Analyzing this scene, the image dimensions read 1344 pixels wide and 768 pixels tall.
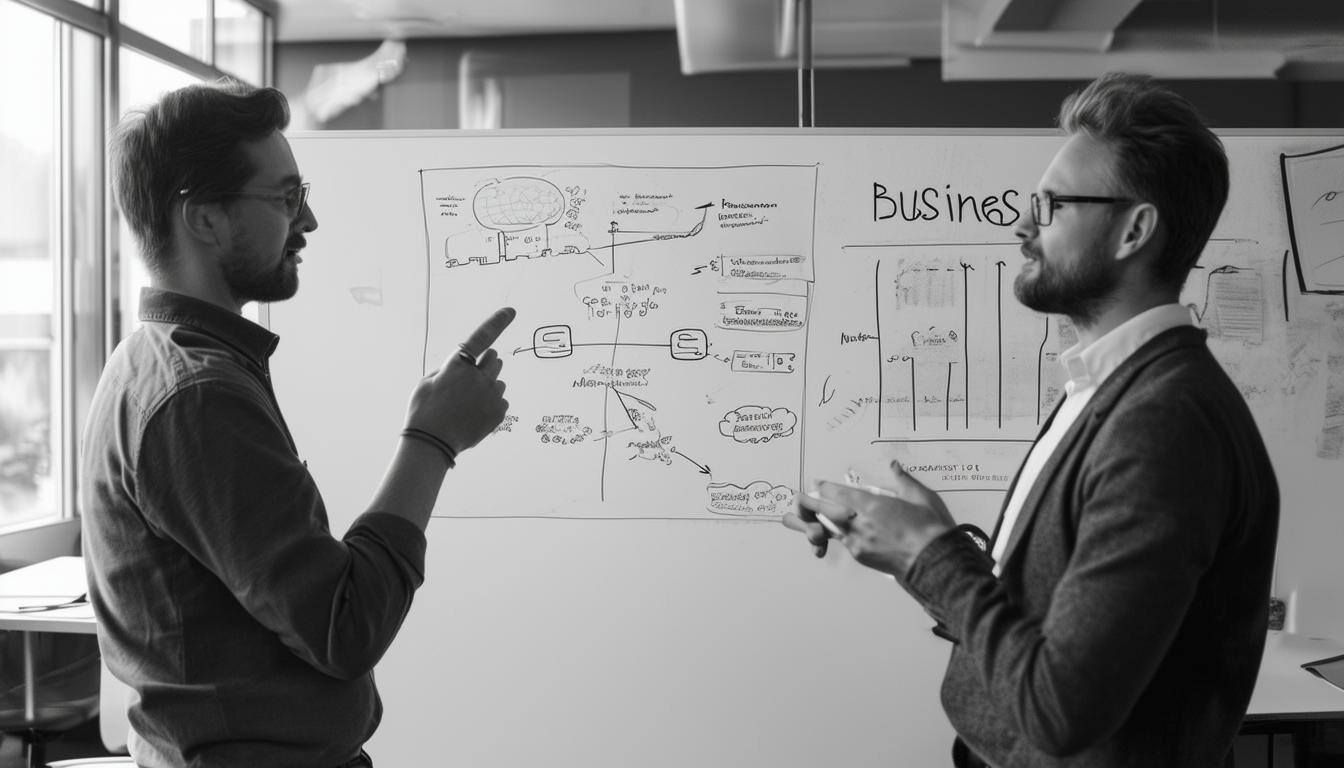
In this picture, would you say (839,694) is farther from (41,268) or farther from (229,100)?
(41,268)

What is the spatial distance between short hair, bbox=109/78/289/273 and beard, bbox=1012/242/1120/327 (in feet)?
3.44

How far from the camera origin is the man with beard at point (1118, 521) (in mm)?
992

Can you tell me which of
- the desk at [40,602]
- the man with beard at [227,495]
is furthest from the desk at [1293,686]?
the desk at [40,602]

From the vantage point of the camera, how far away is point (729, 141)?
8.98 ft

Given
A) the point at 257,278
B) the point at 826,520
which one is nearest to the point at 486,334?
the point at 257,278

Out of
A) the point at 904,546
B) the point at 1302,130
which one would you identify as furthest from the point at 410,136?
the point at 1302,130

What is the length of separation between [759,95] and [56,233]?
2584 millimetres

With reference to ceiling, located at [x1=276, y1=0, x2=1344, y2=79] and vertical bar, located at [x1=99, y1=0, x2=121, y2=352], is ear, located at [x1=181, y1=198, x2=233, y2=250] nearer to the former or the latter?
ceiling, located at [x1=276, y1=0, x2=1344, y2=79]

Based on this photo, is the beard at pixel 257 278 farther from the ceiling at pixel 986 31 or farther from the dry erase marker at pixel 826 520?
the ceiling at pixel 986 31

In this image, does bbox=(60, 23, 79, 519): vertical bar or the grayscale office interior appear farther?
bbox=(60, 23, 79, 519): vertical bar

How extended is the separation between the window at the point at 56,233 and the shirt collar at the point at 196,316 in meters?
2.62

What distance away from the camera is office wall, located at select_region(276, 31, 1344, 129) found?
3.05 m

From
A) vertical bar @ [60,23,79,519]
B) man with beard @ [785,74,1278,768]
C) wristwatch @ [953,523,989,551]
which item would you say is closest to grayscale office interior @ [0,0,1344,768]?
vertical bar @ [60,23,79,519]

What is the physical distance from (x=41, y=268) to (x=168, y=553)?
9.73 ft
